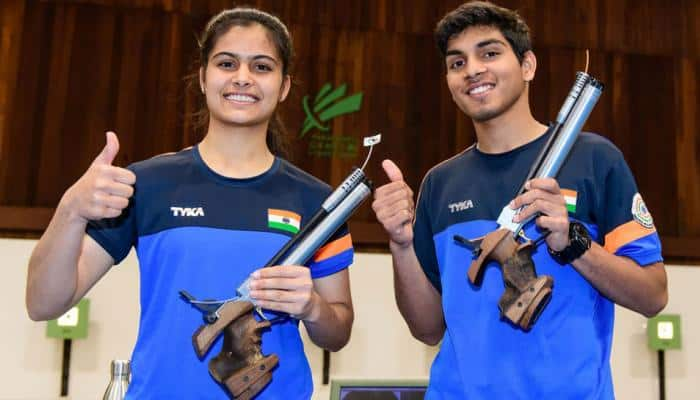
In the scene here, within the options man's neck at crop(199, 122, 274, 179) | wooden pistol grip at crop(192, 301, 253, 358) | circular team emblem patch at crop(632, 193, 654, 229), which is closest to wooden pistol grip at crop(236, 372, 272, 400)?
wooden pistol grip at crop(192, 301, 253, 358)

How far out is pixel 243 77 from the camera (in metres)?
1.51

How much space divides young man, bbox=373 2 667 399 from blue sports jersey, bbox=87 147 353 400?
0.85 feet

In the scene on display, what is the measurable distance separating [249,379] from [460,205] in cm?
63

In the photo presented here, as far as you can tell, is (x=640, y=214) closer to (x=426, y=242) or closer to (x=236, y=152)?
(x=426, y=242)

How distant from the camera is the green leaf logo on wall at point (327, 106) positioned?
3.88 meters

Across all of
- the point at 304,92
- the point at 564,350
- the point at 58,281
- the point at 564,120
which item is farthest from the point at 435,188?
the point at 304,92

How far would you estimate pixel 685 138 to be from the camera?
166 inches

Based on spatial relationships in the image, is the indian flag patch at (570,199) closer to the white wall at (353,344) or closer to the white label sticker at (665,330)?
the white wall at (353,344)

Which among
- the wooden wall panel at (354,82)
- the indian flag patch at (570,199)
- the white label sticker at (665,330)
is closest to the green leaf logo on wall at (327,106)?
the wooden wall panel at (354,82)

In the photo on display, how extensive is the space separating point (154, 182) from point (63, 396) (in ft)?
7.83

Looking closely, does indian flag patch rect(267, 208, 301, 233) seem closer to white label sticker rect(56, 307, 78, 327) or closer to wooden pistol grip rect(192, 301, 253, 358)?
wooden pistol grip rect(192, 301, 253, 358)

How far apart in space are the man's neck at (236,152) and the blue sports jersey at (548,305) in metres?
0.45

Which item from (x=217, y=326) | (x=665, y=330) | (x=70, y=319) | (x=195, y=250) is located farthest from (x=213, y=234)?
(x=665, y=330)

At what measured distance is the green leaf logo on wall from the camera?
3881 millimetres
